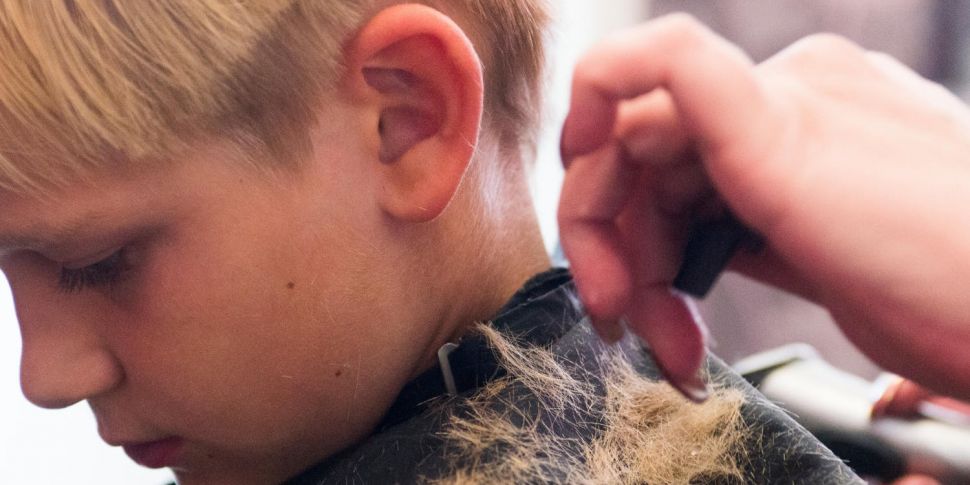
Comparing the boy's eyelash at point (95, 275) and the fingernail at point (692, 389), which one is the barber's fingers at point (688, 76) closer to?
the fingernail at point (692, 389)

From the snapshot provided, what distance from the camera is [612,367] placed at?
0.64 m

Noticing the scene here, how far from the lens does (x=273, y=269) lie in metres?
0.57

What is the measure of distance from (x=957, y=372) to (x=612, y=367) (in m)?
0.25

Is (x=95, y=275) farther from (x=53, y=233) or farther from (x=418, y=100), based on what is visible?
(x=418, y=100)

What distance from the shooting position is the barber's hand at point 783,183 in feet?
1.38

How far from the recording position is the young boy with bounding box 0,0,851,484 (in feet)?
1.66

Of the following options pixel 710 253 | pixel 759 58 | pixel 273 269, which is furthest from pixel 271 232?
pixel 759 58

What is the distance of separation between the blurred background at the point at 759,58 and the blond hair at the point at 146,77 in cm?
61

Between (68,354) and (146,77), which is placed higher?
(146,77)

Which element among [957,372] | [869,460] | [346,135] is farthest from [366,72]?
[869,460]

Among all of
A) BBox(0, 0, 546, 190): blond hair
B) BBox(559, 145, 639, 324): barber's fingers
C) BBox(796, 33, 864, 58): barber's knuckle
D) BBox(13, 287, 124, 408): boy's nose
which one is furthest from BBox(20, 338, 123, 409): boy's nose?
BBox(796, 33, 864, 58): barber's knuckle

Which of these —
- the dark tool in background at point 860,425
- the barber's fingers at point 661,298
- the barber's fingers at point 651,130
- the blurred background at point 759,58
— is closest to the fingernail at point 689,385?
the barber's fingers at point 661,298

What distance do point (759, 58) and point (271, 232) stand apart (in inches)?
38.1

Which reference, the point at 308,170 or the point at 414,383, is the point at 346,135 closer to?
the point at 308,170
